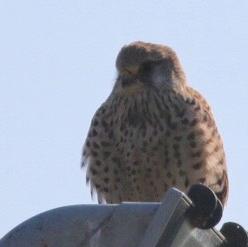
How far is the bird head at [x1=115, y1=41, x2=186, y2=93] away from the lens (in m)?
10.7

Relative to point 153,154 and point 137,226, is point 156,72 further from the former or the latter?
point 137,226

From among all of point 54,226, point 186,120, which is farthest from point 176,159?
point 54,226

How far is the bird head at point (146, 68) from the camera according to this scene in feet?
35.1

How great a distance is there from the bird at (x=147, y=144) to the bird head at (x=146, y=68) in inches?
0.5

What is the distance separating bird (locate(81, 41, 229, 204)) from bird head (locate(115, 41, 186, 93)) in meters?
0.01

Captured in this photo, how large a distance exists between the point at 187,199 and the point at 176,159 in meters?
5.95

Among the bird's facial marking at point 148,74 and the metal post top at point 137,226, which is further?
the bird's facial marking at point 148,74

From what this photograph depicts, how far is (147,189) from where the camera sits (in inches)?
410

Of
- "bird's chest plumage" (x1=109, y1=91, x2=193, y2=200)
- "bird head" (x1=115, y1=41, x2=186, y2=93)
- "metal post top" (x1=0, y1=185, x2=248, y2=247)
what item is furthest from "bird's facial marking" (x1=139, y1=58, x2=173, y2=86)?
"metal post top" (x1=0, y1=185, x2=248, y2=247)

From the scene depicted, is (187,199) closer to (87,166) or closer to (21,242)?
(21,242)

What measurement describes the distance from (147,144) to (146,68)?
3.19 ft

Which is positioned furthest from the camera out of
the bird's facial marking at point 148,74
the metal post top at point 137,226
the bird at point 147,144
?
the bird's facial marking at point 148,74

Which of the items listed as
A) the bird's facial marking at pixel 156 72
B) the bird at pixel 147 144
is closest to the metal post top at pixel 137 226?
the bird at pixel 147 144

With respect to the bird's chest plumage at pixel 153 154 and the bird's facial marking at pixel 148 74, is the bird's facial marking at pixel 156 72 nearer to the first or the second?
the bird's facial marking at pixel 148 74
